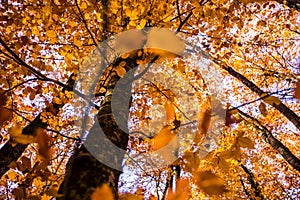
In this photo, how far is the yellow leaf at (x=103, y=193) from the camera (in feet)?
6.27

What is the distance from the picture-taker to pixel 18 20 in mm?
6051

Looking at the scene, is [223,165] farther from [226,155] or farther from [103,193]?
[103,193]

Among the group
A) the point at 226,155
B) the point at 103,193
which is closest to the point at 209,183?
the point at 226,155

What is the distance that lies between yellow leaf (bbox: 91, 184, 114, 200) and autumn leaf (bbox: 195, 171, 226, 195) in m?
0.81

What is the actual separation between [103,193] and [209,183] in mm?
935

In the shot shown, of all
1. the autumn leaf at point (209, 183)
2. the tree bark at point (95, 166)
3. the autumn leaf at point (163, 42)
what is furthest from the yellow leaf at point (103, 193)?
the autumn leaf at point (163, 42)

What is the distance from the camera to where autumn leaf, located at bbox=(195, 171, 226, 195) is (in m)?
2.19

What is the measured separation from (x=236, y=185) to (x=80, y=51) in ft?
48.7

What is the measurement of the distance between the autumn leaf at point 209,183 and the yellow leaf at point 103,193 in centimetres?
81

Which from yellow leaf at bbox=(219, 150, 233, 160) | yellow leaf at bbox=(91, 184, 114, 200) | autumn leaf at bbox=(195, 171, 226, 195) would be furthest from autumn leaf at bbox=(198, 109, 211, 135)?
yellow leaf at bbox=(91, 184, 114, 200)

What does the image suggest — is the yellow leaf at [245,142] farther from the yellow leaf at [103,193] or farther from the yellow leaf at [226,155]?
the yellow leaf at [103,193]

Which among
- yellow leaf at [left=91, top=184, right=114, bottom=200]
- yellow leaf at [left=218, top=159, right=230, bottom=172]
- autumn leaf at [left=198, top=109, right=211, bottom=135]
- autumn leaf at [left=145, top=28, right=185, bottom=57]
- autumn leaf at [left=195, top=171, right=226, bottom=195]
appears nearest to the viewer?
yellow leaf at [left=91, top=184, right=114, bottom=200]

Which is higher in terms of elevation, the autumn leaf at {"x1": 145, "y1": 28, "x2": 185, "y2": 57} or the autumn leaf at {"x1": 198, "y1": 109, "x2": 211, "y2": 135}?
the autumn leaf at {"x1": 145, "y1": 28, "x2": 185, "y2": 57}

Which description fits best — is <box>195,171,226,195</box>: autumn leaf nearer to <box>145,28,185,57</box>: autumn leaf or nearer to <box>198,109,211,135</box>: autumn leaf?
<box>198,109,211,135</box>: autumn leaf
